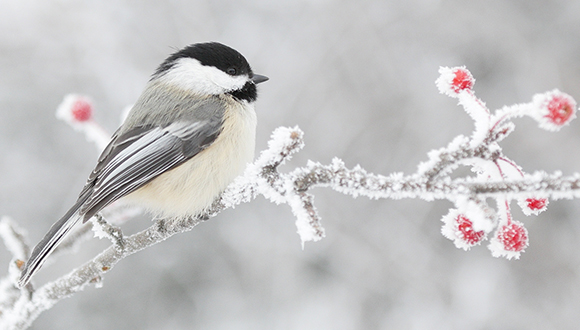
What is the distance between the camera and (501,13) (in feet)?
18.5

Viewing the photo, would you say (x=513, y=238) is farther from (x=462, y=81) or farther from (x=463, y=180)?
(x=462, y=81)

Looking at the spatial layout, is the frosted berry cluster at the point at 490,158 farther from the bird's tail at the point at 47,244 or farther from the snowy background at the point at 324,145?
the snowy background at the point at 324,145

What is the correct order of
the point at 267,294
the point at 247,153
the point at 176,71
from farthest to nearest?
1. the point at 267,294
2. the point at 176,71
3. the point at 247,153

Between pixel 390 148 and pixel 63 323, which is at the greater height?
pixel 390 148

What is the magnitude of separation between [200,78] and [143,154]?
0.60 meters

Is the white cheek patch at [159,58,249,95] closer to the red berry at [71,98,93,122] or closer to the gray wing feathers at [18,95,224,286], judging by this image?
the gray wing feathers at [18,95,224,286]

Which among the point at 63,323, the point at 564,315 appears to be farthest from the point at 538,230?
the point at 63,323

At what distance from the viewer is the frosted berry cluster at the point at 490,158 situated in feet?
3.42

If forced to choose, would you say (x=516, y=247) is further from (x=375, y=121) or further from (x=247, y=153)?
(x=375, y=121)

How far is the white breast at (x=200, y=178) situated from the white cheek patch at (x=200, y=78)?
29cm

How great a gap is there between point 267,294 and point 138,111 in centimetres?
358

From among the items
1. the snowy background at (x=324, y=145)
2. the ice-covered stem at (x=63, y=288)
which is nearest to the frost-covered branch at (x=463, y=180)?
the ice-covered stem at (x=63, y=288)

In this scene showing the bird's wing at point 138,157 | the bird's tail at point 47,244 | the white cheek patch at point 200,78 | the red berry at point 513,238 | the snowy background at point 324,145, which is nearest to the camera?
the red berry at point 513,238

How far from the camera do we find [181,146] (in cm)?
224
